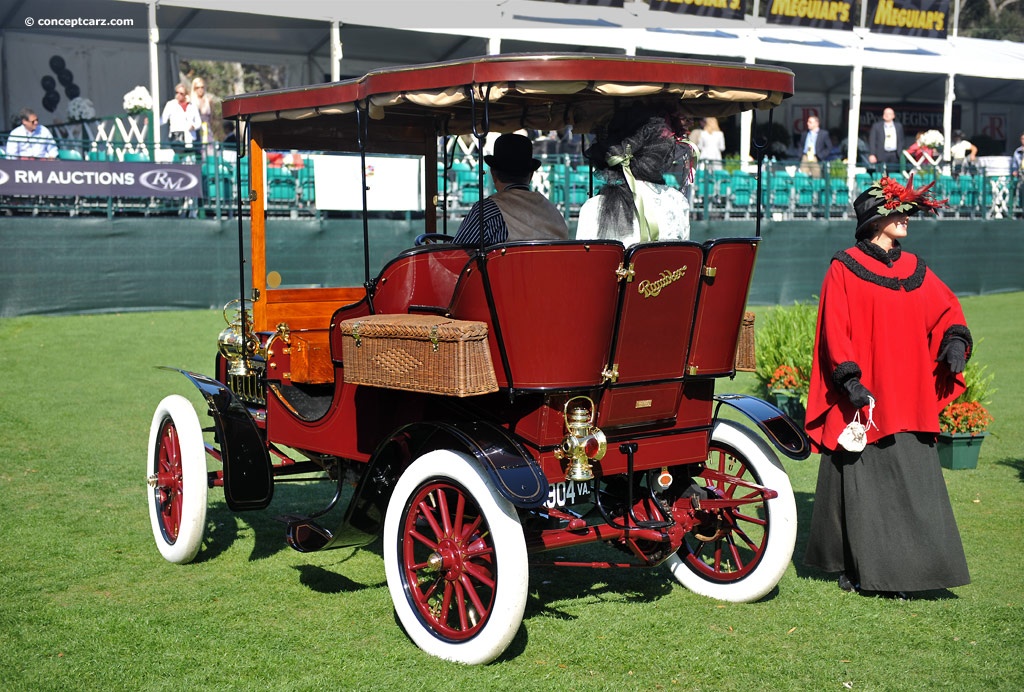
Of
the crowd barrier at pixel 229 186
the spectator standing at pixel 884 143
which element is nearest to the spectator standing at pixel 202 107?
the crowd barrier at pixel 229 186

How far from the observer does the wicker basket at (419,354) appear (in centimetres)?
423

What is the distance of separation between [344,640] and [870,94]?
27.3 meters

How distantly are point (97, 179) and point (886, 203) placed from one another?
1246 centimetres

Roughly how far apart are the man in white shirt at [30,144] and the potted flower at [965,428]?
1135 cm

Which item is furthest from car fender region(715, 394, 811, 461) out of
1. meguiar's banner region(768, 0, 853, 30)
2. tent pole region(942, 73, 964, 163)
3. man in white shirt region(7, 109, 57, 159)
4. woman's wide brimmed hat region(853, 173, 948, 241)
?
tent pole region(942, 73, 964, 163)

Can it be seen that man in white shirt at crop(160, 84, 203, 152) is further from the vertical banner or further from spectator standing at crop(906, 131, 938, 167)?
the vertical banner

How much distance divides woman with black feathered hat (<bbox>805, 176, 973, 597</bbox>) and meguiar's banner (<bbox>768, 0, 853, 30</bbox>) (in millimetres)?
19925

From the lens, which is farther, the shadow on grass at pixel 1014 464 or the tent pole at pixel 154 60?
the tent pole at pixel 154 60

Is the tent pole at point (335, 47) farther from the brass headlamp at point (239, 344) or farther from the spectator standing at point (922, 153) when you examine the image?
the brass headlamp at point (239, 344)

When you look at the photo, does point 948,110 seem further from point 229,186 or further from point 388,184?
point 388,184

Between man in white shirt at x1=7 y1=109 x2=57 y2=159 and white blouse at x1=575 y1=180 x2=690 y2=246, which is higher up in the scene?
man in white shirt at x1=7 y1=109 x2=57 y2=159

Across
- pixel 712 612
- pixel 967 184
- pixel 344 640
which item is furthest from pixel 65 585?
pixel 967 184

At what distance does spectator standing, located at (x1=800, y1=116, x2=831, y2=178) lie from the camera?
2006 centimetres

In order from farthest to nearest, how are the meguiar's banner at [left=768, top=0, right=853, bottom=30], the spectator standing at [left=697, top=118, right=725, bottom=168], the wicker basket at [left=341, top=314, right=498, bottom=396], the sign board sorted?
the meguiar's banner at [left=768, top=0, right=853, bottom=30], the spectator standing at [left=697, top=118, right=725, bottom=168], the sign board, the wicker basket at [left=341, top=314, right=498, bottom=396]
